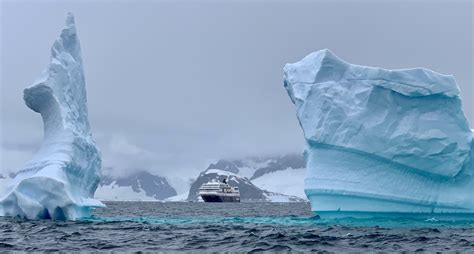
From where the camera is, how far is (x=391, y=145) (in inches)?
1098

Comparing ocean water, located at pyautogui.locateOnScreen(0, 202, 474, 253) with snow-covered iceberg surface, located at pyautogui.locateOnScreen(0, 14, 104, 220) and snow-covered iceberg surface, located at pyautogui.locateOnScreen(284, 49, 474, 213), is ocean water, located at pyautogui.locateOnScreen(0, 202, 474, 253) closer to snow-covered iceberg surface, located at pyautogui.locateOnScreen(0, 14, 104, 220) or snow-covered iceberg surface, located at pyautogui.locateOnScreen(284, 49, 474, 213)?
snow-covered iceberg surface, located at pyautogui.locateOnScreen(0, 14, 104, 220)

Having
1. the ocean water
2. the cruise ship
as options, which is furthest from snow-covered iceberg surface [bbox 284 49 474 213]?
the cruise ship

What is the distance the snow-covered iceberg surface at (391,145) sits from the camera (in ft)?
91.4

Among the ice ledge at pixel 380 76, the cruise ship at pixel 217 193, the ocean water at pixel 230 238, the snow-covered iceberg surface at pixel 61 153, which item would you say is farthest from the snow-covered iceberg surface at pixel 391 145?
the cruise ship at pixel 217 193

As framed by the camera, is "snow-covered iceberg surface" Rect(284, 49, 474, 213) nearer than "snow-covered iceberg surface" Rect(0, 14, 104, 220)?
No

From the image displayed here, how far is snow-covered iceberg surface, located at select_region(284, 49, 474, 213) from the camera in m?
27.8

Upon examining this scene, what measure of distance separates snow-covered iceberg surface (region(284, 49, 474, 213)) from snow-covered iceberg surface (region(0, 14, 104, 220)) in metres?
8.88

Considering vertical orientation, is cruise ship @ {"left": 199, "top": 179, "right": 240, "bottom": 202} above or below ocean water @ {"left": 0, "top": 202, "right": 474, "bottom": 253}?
above

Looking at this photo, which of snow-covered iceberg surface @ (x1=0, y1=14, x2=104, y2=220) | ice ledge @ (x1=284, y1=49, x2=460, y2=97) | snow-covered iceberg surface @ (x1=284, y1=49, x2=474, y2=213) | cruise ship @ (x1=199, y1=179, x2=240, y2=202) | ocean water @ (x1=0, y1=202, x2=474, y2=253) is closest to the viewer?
ocean water @ (x1=0, y1=202, x2=474, y2=253)

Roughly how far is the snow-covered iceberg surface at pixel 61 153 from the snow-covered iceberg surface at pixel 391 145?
8.88m

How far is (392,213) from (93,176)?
39.6 ft

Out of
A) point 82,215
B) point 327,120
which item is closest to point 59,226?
point 82,215

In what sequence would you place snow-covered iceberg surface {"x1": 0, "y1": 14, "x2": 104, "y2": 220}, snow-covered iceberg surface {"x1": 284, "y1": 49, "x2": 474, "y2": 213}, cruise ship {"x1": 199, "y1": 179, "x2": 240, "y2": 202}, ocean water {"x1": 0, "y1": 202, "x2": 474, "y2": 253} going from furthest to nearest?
cruise ship {"x1": 199, "y1": 179, "x2": 240, "y2": 202} → snow-covered iceberg surface {"x1": 284, "y1": 49, "x2": 474, "y2": 213} → snow-covered iceberg surface {"x1": 0, "y1": 14, "x2": 104, "y2": 220} → ocean water {"x1": 0, "y1": 202, "x2": 474, "y2": 253}

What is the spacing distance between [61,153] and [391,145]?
12222 mm
